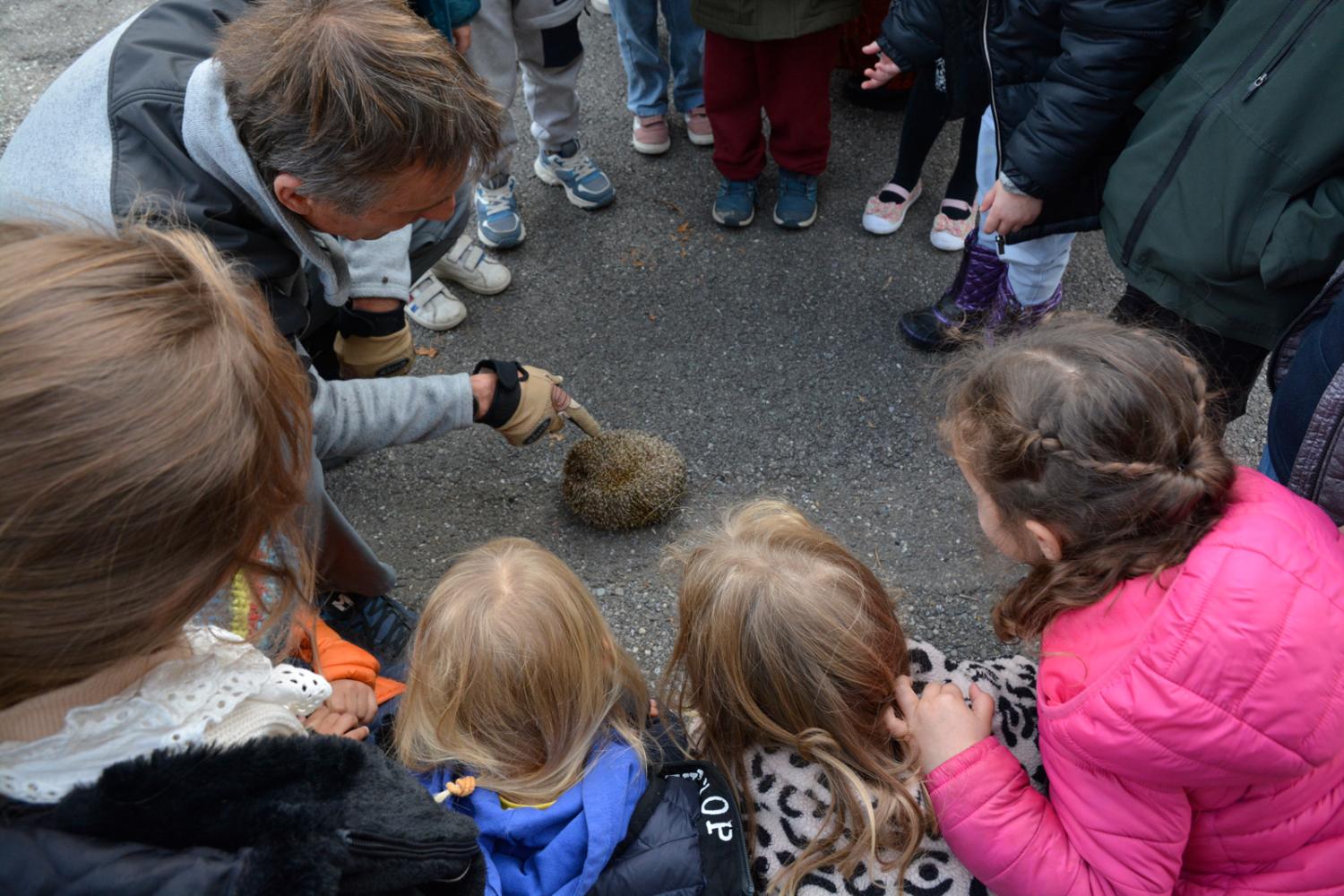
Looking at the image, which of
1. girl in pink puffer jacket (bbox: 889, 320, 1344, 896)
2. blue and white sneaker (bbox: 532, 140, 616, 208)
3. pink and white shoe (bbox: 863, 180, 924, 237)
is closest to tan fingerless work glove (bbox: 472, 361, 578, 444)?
girl in pink puffer jacket (bbox: 889, 320, 1344, 896)

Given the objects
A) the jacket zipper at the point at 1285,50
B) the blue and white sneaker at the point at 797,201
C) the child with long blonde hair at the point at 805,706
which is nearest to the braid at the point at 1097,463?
the child with long blonde hair at the point at 805,706

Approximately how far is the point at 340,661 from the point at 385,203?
888 mm

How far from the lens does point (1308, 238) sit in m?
1.72

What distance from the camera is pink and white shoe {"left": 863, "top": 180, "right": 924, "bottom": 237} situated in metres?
3.26

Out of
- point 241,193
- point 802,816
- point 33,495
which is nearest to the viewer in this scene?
point 33,495

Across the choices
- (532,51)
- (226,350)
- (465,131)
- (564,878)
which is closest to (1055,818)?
(564,878)

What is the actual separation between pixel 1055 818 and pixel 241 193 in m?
1.83

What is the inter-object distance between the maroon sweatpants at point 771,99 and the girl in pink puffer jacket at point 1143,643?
181 cm

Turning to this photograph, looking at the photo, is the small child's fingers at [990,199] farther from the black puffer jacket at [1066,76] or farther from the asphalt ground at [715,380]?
the asphalt ground at [715,380]

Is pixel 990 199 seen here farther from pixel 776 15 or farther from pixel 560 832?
pixel 560 832

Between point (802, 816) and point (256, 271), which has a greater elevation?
point (256, 271)

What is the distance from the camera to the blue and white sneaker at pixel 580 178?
338 cm

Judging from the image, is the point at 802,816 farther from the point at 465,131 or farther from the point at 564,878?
the point at 465,131

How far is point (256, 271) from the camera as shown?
1945 millimetres
